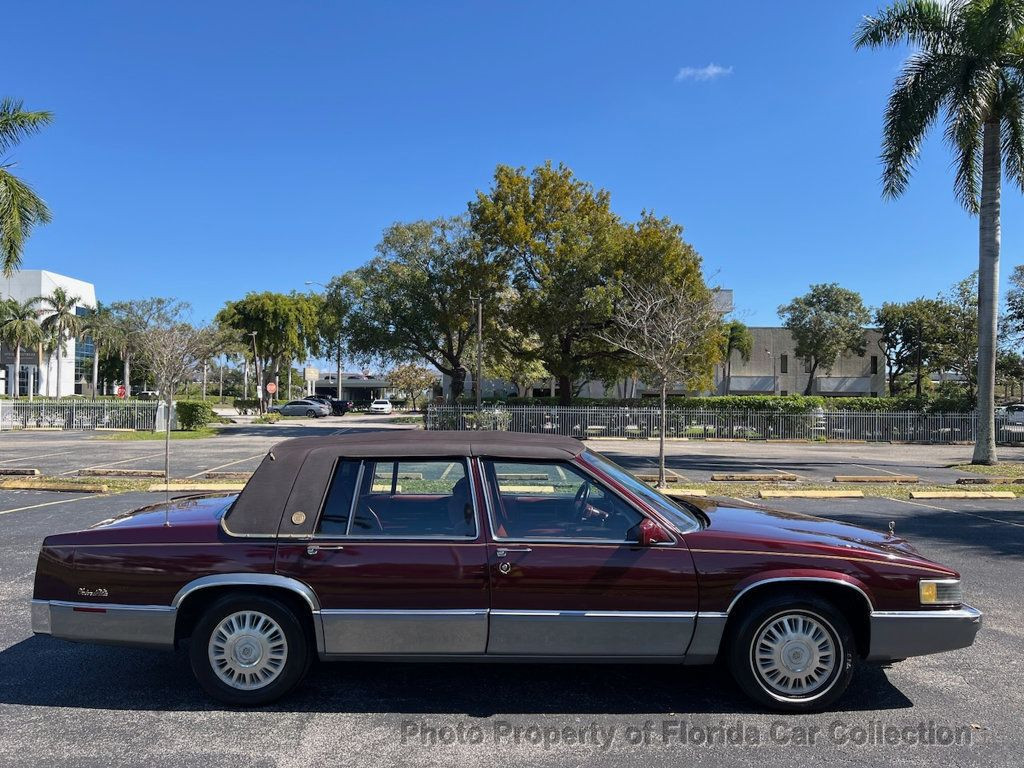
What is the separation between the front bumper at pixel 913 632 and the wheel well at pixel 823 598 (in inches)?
2.5

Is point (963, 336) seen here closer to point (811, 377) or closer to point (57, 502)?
point (811, 377)

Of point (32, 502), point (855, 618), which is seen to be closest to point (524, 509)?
point (855, 618)

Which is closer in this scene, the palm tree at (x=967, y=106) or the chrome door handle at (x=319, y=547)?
the chrome door handle at (x=319, y=547)

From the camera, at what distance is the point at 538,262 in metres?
29.1

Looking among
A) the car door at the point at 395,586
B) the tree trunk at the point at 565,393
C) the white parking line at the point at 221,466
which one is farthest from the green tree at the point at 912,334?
the car door at the point at 395,586

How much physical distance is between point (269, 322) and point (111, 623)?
51.5 meters

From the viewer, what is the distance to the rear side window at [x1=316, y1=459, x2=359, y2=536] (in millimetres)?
3996

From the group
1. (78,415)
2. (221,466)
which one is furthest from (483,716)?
(78,415)

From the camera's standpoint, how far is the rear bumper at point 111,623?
3910mm

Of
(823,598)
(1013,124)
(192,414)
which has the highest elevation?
(1013,124)

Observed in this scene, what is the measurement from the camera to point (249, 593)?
3.93 metres

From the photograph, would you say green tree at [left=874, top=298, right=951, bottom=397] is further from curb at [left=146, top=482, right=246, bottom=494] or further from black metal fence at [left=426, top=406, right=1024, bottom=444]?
curb at [left=146, top=482, right=246, bottom=494]

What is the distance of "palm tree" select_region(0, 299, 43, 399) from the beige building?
53.8m

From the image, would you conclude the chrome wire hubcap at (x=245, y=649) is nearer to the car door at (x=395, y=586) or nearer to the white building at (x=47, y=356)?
the car door at (x=395, y=586)
